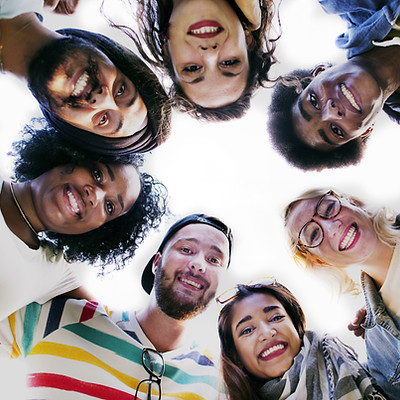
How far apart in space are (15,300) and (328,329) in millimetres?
1415

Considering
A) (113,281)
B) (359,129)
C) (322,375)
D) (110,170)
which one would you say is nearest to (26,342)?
(113,281)

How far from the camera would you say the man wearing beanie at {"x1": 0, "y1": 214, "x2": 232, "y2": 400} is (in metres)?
1.90

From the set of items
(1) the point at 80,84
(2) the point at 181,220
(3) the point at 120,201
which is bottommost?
(2) the point at 181,220

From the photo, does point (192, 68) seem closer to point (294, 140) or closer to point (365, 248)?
point (294, 140)

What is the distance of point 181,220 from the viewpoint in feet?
6.91

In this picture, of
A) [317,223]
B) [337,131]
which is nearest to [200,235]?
[317,223]

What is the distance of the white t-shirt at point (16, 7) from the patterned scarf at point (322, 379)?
177 centimetres

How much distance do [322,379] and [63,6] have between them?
1830mm

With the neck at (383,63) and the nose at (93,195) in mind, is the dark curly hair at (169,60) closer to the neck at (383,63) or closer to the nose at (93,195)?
the neck at (383,63)

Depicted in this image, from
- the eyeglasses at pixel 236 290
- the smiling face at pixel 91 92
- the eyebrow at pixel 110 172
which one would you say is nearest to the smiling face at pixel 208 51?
the smiling face at pixel 91 92

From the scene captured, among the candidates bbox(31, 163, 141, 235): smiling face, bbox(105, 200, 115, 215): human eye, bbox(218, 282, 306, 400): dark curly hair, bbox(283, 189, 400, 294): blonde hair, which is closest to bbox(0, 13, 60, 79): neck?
bbox(31, 163, 141, 235): smiling face

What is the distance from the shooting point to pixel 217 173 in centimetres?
200

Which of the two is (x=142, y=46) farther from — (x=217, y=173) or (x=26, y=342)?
(x=26, y=342)

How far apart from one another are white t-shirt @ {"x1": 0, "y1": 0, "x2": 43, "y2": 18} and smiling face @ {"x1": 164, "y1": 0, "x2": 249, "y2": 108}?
467 mm
